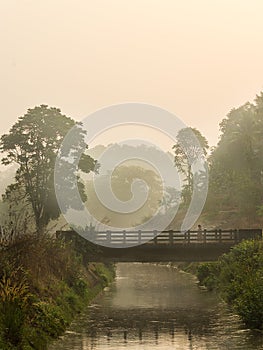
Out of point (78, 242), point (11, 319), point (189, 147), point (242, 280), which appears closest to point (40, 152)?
point (78, 242)

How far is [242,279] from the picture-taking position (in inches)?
1277

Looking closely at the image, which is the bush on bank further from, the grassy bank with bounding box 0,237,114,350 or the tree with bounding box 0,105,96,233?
the tree with bounding box 0,105,96,233

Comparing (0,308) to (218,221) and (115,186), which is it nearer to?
(218,221)

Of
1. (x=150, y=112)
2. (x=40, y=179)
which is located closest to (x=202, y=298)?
(x=40, y=179)

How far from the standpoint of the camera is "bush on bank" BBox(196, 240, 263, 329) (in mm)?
25266

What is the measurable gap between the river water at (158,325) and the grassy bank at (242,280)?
0.72 m

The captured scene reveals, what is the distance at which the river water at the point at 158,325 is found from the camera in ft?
72.7

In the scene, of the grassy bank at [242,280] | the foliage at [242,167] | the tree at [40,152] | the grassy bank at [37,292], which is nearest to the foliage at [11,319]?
the grassy bank at [37,292]

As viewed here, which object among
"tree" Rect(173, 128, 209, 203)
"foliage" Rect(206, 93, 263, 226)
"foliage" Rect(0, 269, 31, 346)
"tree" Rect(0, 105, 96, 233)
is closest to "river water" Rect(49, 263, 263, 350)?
"foliage" Rect(0, 269, 31, 346)

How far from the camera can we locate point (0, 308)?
1961cm

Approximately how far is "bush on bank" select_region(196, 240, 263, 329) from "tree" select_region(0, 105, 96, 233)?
16.9m

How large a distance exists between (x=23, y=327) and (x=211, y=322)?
1128 centimetres

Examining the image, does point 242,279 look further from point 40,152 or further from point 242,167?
point 242,167

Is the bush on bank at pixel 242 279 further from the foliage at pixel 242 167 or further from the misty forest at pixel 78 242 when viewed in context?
the foliage at pixel 242 167
